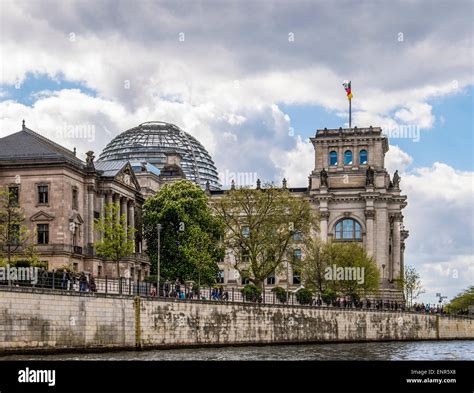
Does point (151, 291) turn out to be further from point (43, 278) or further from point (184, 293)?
point (43, 278)

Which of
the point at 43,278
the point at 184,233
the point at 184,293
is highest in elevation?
the point at 184,233

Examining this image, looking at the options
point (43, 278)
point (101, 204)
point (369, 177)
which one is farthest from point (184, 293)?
point (369, 177)

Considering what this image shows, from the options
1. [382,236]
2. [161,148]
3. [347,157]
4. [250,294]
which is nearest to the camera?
[250,294]

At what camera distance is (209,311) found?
233ft

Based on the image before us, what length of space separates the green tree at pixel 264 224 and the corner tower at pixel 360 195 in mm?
39518

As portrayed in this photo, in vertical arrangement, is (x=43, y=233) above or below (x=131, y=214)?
below

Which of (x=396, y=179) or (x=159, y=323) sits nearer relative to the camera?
(x=159, y=323)

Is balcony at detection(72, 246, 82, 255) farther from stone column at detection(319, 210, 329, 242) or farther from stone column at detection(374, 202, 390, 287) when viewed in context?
stone column at detection(374, 202, 390, 287)

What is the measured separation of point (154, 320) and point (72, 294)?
8.81 meters

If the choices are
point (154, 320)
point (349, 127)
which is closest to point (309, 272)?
point (349, 127)

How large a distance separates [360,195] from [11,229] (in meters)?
71.9

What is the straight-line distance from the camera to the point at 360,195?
147m

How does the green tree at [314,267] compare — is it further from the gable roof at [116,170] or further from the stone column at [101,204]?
the stone column at [101,204]
